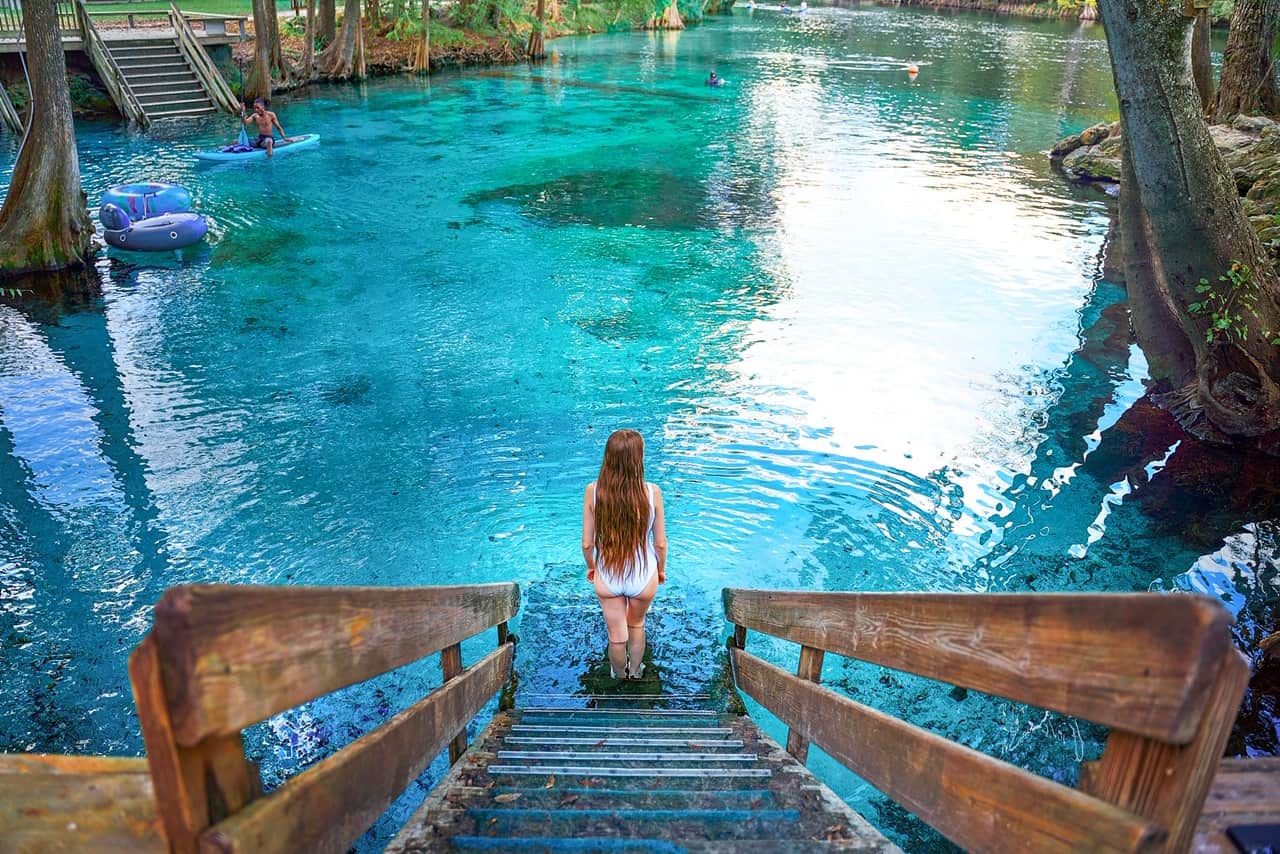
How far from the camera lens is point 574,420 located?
877 cm

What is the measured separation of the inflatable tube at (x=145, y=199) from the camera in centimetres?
1355

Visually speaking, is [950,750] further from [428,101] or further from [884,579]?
[428,101]

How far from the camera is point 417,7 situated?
123ft

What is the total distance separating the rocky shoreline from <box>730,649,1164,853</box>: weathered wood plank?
400 inches

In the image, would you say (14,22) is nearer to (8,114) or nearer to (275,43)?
(8,114)

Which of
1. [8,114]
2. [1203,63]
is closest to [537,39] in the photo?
[8,114]

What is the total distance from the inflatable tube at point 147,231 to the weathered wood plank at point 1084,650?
14010mm

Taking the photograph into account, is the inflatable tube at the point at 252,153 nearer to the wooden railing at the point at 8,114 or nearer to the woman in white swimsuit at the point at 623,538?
the wooden railing at the point at 8,114

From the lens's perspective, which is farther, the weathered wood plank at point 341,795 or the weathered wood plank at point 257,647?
the weathered wood plank at point 341,795

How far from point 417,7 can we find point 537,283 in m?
30.6

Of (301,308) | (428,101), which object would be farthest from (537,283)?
(428,101)

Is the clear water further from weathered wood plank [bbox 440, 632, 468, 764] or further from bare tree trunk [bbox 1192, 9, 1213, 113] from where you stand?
bare tree trunk [bbox 1192, 9, 1213, 113]

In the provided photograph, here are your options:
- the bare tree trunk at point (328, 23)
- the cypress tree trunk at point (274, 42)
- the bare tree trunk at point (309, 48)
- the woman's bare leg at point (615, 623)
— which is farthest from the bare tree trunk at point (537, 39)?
the woman's bare leg at point (615, 623)

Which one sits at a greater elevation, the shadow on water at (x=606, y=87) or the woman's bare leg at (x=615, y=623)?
the shadow on water at (x=606, y=87)
